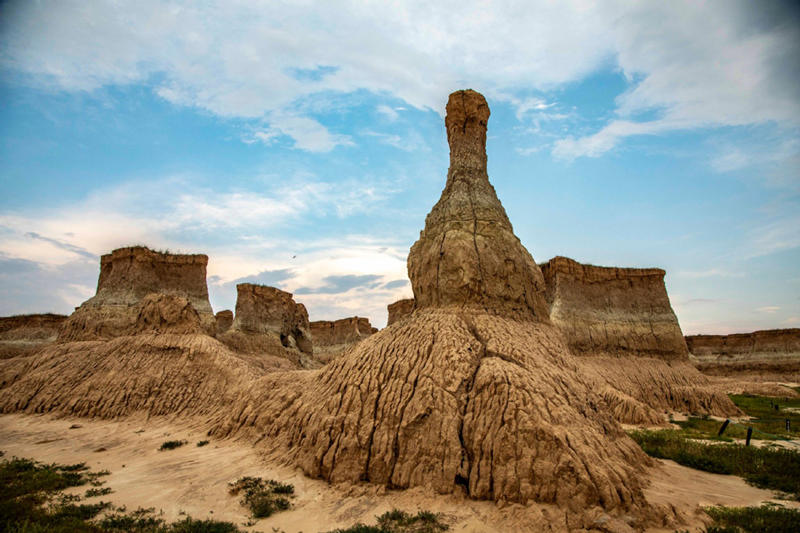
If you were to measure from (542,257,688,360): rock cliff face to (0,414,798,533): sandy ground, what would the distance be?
16945mm

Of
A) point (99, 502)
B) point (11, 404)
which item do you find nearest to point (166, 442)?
point (99, 502)

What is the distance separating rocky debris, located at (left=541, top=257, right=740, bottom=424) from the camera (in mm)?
22281

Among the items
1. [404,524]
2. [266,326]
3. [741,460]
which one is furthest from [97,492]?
[266,326]

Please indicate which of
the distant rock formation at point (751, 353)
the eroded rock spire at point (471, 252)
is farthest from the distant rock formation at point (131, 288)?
the distant rock formation at point (751, 353)

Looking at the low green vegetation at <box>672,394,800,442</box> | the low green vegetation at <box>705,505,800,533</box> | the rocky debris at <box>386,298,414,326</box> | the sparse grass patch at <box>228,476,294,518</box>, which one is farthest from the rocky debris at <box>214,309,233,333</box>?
the low green vegetation at <box>705,505,800,533</box>

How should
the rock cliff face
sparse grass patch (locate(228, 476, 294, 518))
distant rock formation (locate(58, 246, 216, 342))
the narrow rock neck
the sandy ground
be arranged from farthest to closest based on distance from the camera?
the rock cliff face
distant rock formation (locate(58, 246, 216, 342))
the narrow rock neck
sparse grass patch (locate(228, 476, 294, 518))
the sandy ground

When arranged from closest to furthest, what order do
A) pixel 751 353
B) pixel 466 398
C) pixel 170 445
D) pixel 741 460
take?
pixel 466 398
pixel 741 460
pixel 170 445
pixel 751 353

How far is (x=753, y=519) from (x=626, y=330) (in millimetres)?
22333

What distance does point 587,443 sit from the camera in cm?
651

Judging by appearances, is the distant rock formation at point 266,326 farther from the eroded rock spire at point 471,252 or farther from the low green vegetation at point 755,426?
the low green vegetation at point 755,426

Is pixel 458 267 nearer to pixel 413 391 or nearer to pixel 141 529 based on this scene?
pixel 413 391

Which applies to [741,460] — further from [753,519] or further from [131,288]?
[131,288]

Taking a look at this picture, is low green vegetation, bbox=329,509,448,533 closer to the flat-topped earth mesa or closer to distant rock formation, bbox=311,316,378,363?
the flat-topped earth mesa

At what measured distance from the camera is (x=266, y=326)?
3200cm
